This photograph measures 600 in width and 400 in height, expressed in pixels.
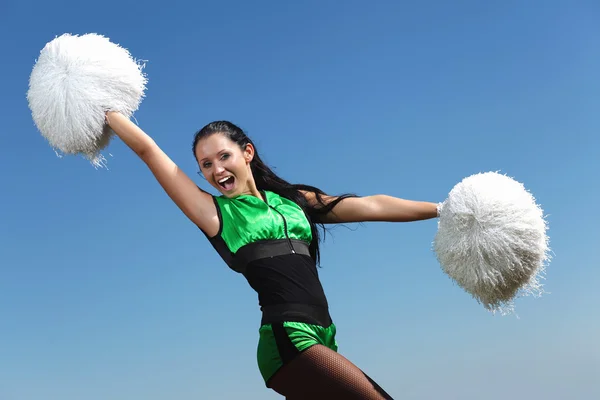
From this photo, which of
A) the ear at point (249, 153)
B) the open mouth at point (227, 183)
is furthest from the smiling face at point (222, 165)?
the ear at point (249, 153)

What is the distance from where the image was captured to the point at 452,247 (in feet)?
12.0

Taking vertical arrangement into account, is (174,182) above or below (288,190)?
below

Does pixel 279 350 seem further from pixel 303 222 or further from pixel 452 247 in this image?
pixel 452 247

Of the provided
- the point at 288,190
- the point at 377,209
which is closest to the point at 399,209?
the point at 377,209

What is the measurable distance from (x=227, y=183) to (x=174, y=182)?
332 mm

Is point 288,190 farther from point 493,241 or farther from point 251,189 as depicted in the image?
point 493,241

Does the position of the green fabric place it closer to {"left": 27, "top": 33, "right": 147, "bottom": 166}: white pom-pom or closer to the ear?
the ear

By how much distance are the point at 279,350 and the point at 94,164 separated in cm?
146

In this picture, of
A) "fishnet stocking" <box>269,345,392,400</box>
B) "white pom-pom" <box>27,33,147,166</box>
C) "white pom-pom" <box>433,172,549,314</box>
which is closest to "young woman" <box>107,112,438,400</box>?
"fishnet stocking" <box>269,345,392,400</box>

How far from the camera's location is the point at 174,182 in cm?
360

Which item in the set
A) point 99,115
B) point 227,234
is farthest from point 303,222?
point 99,115

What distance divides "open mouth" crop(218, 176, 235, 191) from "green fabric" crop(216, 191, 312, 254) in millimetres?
63

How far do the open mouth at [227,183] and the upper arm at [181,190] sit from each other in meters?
0.18

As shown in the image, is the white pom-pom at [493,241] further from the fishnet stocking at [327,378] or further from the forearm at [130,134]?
the forearm at [130,134]
